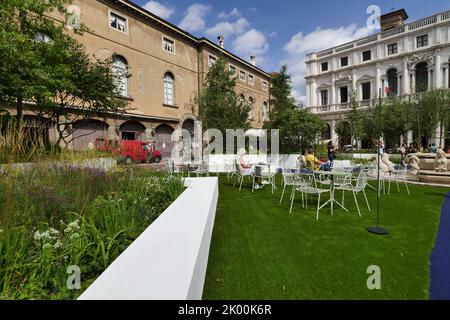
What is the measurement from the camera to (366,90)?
3334 cm

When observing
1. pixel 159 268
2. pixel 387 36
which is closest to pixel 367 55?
pixel 387 36

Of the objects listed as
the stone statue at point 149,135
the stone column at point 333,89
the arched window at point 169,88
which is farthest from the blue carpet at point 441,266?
the stone column at point 333,89

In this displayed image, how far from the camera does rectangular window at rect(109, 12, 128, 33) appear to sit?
18.0 meters

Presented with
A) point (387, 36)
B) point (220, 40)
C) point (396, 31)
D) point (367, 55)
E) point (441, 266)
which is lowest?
point (441, 266)

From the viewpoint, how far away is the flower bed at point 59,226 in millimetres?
2066

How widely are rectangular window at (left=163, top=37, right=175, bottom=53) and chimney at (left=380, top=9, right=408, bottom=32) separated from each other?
29144mm

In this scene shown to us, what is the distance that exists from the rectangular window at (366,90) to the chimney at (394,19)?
821cm

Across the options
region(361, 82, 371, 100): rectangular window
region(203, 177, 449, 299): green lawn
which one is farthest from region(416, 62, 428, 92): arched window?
region(203, 177, 449, 299): green lawn

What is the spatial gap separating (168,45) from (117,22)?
497cm

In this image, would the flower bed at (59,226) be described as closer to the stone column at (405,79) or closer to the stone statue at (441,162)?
the stone statue at (441,162)

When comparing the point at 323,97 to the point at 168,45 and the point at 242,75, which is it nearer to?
the point at 242,75

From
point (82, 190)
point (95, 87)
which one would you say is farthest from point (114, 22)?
point (82, 190)

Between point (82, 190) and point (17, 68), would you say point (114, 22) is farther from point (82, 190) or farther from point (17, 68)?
point (82, 190)

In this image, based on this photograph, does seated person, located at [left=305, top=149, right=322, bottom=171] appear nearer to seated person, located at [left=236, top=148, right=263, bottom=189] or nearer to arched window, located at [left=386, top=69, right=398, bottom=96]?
seated person, located at [left=236, top=148, right=263, bottom=189]
